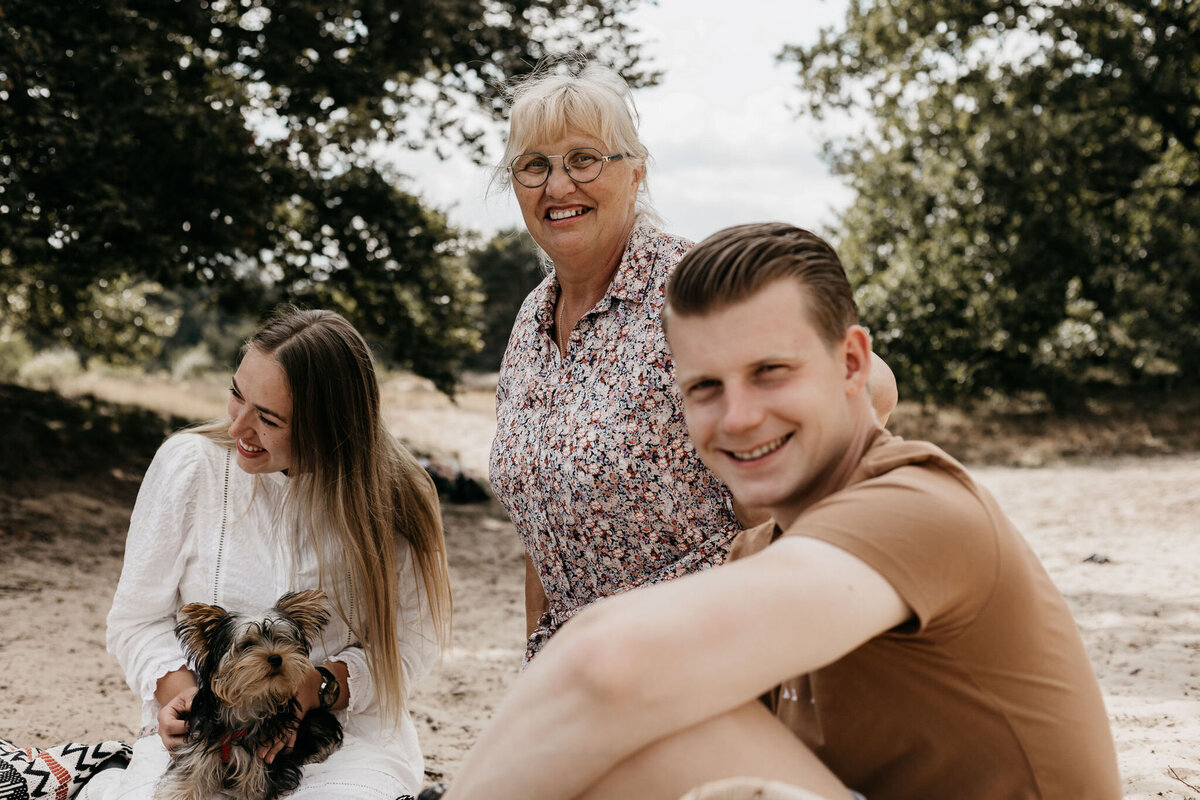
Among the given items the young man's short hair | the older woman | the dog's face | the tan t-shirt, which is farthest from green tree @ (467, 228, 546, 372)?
the tan t-shirt

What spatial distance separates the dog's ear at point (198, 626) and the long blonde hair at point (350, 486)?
1.10 ft

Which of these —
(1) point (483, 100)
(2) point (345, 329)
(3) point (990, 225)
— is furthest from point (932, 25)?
(2) point (345, 329)

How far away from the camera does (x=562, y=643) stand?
1452mm

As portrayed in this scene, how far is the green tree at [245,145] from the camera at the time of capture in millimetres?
A: 9391

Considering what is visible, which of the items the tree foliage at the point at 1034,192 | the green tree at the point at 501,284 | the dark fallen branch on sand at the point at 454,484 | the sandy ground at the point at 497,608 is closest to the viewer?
the sandy ground at the point at 497,608

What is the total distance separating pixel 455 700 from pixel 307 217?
8.12 m

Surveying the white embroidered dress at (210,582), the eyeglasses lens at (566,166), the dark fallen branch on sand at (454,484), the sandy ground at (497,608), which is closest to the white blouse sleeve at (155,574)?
the white embroidered dress at (210,582)

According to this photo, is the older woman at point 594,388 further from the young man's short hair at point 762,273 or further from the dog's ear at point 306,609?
the young man's short hair at point 762,273

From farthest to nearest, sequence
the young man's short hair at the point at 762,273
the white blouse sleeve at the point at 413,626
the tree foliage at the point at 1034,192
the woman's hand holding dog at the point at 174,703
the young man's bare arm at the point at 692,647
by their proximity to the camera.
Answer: the tree foliage at the point at 1034,192
the white blouse sleeve at the point at 413,626
the woman's hand holding dog at the point at 174,703
the young man's short hair at the point at 762,273
the young man's bare arm at the point at 692,647

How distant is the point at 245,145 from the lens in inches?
411

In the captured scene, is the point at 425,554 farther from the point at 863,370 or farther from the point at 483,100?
the point at 483,100

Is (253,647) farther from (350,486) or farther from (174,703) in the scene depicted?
(350,486)

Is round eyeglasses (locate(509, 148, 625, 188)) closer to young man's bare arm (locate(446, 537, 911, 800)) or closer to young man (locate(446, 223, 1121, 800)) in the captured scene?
young man (locate(446, 223, 1121, 800))

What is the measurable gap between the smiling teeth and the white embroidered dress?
5.50ft
